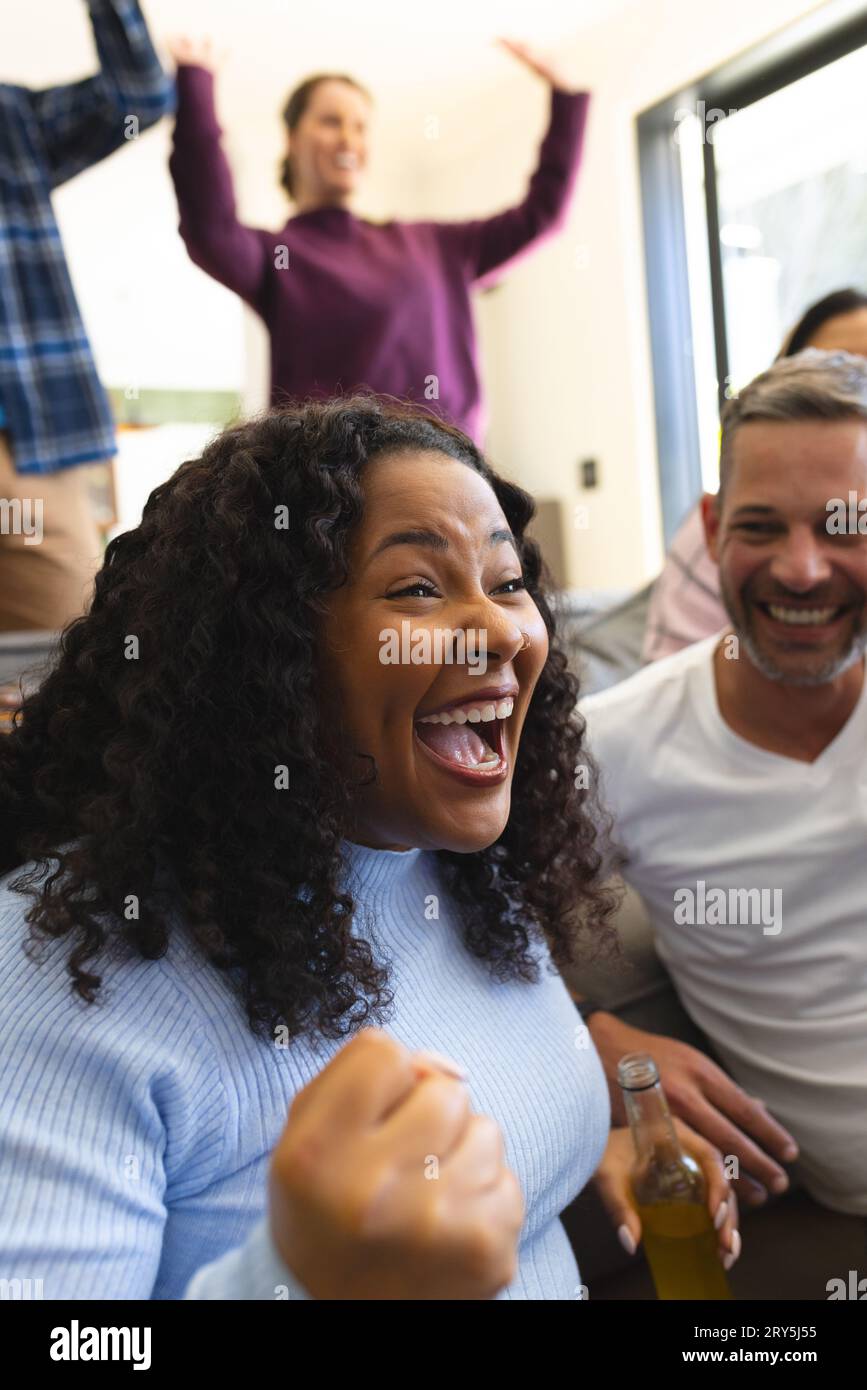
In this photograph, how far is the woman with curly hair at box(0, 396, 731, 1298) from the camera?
2.13ft

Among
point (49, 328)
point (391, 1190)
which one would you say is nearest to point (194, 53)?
point (49, 328)

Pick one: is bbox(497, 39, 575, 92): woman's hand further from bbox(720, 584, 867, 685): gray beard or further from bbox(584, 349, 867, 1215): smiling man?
bbox(720, 584, 867, 685): gray beard

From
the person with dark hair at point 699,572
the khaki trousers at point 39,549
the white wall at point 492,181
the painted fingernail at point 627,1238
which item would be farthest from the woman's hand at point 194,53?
the white wall at point 492,181

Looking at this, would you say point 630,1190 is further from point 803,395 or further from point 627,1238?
point 803,395

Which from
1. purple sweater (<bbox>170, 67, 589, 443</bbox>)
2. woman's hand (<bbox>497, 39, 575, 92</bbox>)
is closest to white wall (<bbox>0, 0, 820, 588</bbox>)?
woman's hand (<bbox>497, 39, 575, 92</bbox>)

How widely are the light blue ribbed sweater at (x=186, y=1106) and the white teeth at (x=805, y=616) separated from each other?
0.56 m

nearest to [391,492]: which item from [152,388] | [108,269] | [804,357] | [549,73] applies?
[804,357]

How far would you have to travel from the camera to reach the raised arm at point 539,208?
2.52 meters

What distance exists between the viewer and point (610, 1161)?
111cm

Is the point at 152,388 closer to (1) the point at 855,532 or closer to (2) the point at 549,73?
(2) the point at 549,73

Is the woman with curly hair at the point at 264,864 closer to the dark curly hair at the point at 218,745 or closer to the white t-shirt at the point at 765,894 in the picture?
the dark curly hair at the point at 218,745

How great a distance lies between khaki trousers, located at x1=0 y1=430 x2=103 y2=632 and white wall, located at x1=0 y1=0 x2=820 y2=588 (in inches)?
108

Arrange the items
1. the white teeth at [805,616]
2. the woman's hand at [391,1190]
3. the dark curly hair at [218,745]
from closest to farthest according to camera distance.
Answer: the woman's hand at [391,1190], the dark curly hair at [218,745], the white teeth at [805,616]
